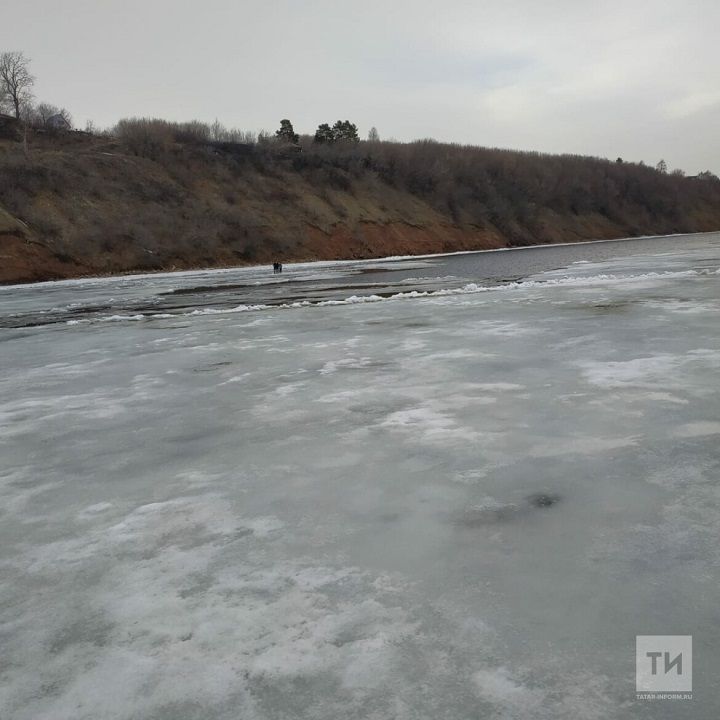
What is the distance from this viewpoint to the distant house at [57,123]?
58.2 m

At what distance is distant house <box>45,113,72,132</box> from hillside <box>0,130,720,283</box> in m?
1.97

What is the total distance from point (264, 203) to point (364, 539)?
5887 centimetres

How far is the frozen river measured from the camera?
85.1 inches

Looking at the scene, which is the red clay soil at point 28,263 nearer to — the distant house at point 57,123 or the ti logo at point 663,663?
the distant house at point 57,123

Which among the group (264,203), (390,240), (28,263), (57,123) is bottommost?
(28,263)

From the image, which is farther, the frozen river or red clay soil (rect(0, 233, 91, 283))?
red clay soil (rect(0, 233, 91, 283))

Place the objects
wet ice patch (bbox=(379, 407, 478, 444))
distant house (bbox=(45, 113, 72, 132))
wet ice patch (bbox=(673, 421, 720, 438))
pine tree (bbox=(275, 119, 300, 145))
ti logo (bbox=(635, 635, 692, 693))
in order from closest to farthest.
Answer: ti logo (bbox=(635, 635, 692, 693))
wet ice patch (bbox=(673, 421, 720, 438))
wet ice patch (bbox=(379, 407, 478, 444))
distant house (bbox=(45, 113, 72, 132))
pine tree (bbox=(275, 119, 300, 145))

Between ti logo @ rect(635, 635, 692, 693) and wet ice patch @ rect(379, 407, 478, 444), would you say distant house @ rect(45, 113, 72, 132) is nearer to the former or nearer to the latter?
wet ice patch @ rect(379, 407, 478, 444)

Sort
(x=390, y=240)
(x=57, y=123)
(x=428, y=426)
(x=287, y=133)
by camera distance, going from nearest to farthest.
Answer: (x=428, y=426) → (x=390, y=240) → (x=57, y=123) → (x=287, y=133)

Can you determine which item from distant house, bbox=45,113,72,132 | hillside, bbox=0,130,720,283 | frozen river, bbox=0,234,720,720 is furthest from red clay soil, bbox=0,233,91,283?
frozen river, bbox=0,234,720,720

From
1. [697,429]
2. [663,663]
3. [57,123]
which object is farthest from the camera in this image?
[57,123]

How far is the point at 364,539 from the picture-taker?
3.19m

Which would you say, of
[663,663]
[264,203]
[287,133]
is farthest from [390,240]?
[663,663]

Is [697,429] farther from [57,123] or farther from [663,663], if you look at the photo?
[57,123]
